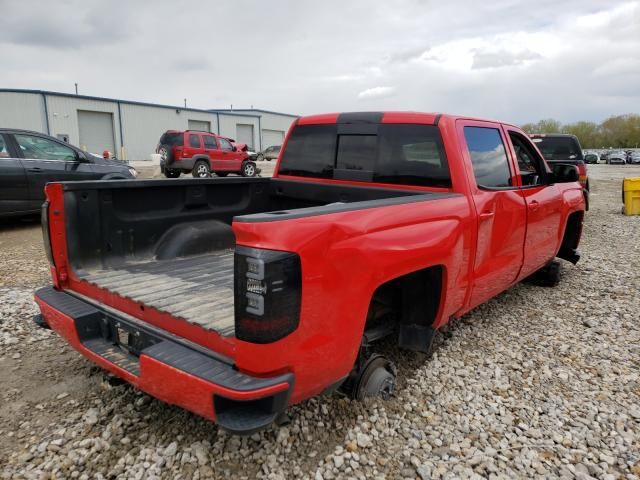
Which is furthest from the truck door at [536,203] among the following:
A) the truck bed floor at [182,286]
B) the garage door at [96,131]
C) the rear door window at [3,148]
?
the garage door at [96,131]

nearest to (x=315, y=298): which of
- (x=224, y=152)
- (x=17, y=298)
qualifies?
(x=17, y=298)

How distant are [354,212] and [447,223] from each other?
0.89 metres

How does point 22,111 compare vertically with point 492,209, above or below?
above

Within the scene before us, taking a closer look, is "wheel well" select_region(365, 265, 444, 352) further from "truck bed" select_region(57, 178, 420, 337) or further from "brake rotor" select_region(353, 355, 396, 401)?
"truck bed" select_region(57, 178, 420, 337)

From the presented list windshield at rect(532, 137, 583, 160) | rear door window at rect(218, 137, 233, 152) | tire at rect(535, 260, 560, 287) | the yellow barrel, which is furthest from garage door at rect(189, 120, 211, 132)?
tire at rect(535, 260, 560, 287)

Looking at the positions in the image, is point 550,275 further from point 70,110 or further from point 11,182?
point 70,110

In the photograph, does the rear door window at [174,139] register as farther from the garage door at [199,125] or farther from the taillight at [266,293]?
the garage door at [199,125]

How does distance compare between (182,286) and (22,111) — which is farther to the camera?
(22,111)

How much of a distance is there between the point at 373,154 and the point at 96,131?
3468cm

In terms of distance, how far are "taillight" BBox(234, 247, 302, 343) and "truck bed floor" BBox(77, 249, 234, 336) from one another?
33cm

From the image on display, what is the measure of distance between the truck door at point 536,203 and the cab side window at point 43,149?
7.79 m

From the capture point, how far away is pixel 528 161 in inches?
187

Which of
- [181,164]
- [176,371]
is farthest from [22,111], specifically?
[176,371]

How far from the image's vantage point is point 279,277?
188 cm
